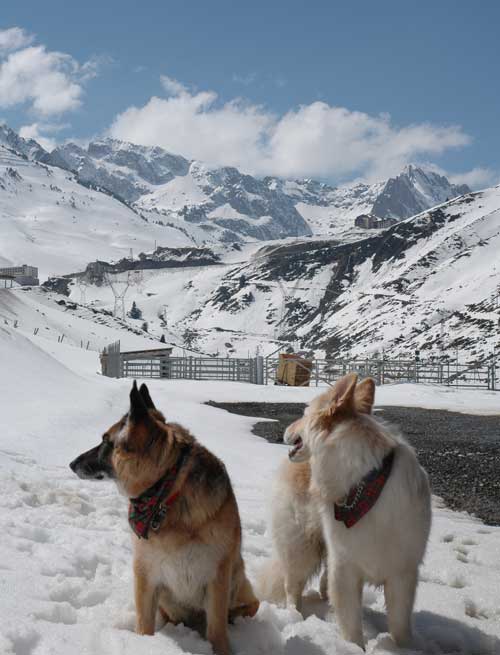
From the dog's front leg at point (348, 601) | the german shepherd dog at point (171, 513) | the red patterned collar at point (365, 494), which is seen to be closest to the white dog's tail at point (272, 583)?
the dog's front leg at point (348, 601)

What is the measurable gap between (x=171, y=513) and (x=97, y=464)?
619 millimetres

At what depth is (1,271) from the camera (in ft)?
606

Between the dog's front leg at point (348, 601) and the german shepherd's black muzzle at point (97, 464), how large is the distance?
1782 mm

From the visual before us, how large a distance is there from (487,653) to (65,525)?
14.5 ft

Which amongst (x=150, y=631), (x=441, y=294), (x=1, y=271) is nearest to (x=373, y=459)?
(x=150, y=631)

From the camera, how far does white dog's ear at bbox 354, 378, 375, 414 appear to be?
176 inches

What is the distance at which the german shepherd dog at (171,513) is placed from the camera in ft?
13.3

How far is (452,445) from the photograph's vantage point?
1569 cm

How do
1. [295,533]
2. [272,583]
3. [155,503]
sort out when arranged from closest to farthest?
[155,503] < [295,533] < [272,583]

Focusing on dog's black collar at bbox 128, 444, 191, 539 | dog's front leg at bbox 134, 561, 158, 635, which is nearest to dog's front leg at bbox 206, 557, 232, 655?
dog's front leg at bbox 134, 561, 158, 635

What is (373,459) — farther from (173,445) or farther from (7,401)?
(7,401)

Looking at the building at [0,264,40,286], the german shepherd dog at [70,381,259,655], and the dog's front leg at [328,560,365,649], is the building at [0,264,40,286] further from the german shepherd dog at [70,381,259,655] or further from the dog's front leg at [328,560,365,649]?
the dog's front leg at [328,560,365,649]

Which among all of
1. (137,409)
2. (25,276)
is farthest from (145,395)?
(25,276)

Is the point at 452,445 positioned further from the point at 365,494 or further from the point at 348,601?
the point at 365,494
